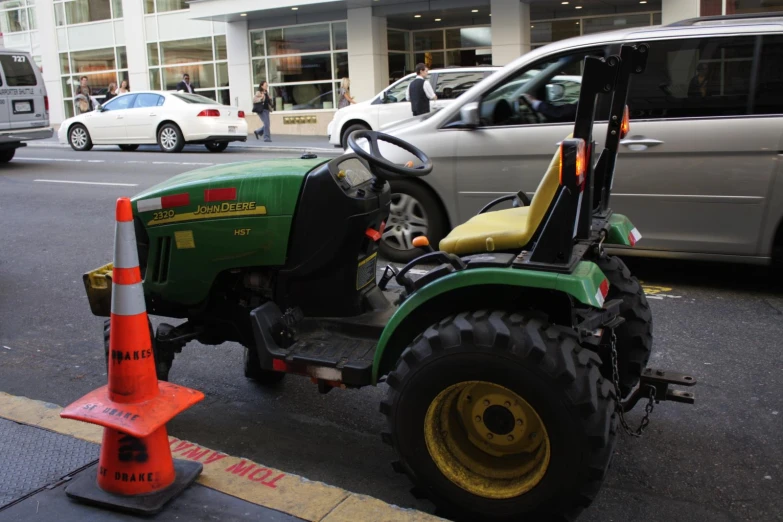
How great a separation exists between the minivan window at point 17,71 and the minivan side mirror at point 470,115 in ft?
40.8

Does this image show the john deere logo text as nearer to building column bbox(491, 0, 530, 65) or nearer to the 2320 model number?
the 2320 model number

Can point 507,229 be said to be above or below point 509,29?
below

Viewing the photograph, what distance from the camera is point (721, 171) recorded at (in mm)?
5996

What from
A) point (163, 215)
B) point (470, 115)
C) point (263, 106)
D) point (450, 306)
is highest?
point (263, 106)

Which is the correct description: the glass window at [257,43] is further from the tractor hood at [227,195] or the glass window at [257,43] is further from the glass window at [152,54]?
the tractor hood at [227,195]

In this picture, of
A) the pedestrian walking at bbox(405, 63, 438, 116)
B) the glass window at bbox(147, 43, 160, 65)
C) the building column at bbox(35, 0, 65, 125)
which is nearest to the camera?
the pedestrian walking at bbox(405, 63, 438, 116)

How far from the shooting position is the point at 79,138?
20.8 metres

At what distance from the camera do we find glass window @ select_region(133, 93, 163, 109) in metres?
19.5

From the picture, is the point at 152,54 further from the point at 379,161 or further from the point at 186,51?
the point at 379,161

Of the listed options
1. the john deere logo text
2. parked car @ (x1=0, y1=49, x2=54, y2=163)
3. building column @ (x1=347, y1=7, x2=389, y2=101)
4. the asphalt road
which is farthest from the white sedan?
the john deere logo text

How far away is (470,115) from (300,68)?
69.4 feet

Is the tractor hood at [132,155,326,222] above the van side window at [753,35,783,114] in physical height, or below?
below

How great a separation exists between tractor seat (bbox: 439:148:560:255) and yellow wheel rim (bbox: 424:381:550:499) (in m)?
0.66

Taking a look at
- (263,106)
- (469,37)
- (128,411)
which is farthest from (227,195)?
(469,37)
